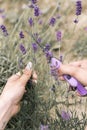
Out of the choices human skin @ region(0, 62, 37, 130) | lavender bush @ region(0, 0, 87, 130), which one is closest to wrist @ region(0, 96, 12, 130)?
human skin @ region(0, 62, 37, 130)

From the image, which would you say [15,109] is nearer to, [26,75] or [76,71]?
[26,75]

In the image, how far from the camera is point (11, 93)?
254 cm

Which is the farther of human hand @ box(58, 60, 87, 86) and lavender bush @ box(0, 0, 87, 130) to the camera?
lavender bush @ box(0, 0, 87, 130)

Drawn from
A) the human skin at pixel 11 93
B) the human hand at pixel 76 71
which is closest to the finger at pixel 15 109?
the human skin at pixel 11 93

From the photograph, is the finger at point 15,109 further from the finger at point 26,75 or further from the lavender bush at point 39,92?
the finger at point 26,75

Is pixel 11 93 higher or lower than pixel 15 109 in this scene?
higher

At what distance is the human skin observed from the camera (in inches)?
99.9

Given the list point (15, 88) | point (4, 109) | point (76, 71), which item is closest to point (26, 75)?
point (15, 88)

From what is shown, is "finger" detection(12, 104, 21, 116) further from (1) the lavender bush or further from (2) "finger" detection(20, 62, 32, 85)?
(2) "finger" detection(20, 62, 32, 85)

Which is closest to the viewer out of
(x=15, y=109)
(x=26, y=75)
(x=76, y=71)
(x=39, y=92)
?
(x=76, y=71)

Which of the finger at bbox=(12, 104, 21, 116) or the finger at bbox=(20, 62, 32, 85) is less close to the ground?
the finger at bbox=(20, 62, 32, 85)

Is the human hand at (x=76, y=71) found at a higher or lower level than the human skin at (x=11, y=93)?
higher

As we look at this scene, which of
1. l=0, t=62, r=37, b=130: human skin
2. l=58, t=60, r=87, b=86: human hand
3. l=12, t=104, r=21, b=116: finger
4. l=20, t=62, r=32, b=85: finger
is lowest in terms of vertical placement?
l=12, t=104, r=21, b=116: finger

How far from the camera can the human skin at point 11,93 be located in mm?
2537
